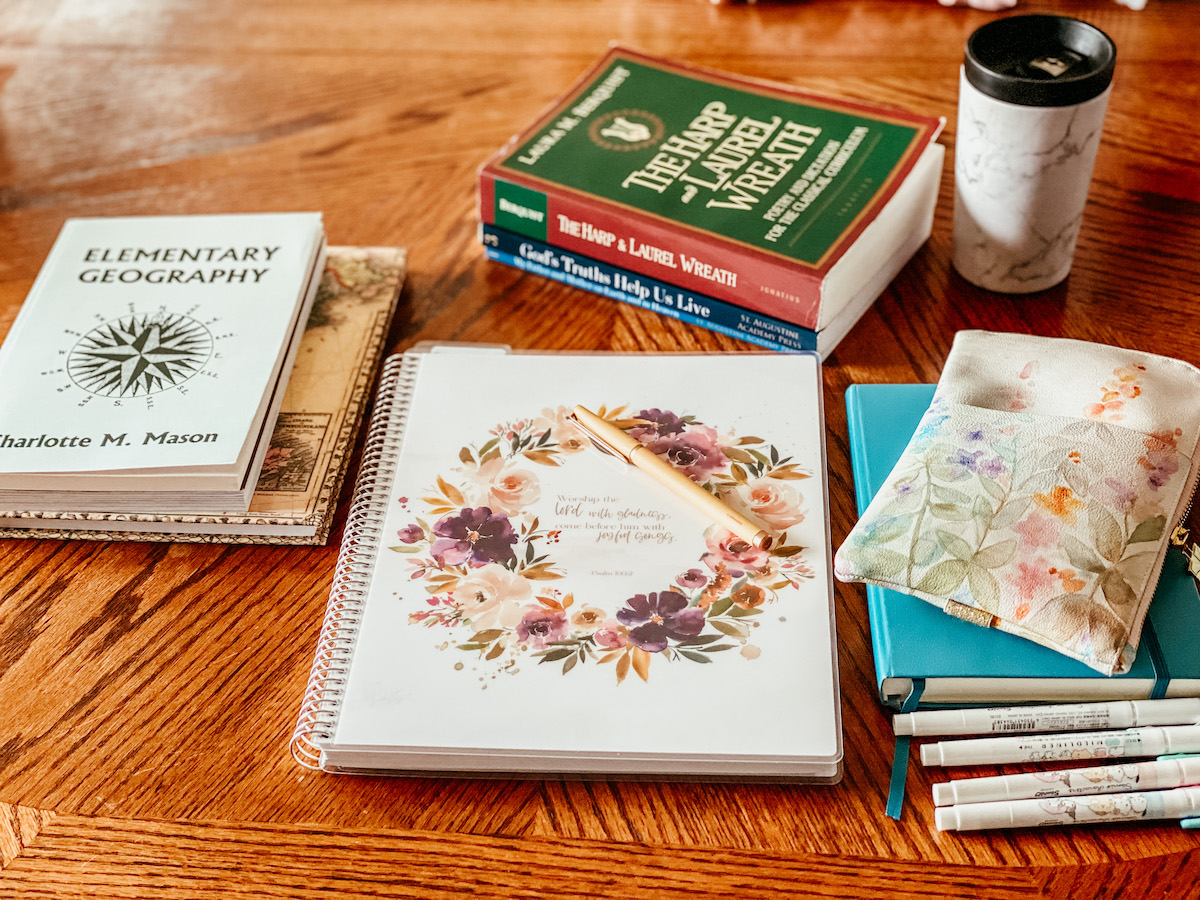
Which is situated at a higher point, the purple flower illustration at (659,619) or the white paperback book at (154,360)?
the white paperback book at (154,360)

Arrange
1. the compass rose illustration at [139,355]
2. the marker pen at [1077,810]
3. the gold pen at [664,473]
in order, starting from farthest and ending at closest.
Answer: the compass rose illustration at [139,355]
the gold pen at [664,473]
the marker pen at [1077,810]

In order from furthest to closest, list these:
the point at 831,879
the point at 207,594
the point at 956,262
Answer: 1. the point at 956,262
2. the point at 207,594
3. the point at 831,879

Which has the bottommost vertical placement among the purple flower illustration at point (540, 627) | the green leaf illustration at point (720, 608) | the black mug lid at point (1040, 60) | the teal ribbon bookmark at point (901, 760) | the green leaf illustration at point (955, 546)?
the teal ribbon bookmark at point (901, 760)

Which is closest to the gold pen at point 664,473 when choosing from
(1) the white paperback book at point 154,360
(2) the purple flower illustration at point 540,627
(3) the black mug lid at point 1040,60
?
(2) the purple flower illustration at point 540,627

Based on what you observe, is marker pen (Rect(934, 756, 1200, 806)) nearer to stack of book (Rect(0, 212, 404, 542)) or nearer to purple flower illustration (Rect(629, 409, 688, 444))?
purple flower illustration (Rect(629, 409, 688, 444))

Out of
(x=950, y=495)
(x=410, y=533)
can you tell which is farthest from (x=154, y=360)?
(x=950, y=495)

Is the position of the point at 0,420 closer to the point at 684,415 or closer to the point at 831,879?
the point at 684,415

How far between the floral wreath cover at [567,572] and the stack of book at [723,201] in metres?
0.12

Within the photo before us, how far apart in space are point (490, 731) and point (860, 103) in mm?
591

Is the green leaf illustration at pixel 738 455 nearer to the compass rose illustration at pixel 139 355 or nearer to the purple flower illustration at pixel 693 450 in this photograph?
the purple flower illustration at pixel 693 450

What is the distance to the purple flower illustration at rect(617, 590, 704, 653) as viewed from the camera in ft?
1.98

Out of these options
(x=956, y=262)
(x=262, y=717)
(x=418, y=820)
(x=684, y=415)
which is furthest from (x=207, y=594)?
(x=956, y=262)

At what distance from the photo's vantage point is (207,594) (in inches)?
27.0

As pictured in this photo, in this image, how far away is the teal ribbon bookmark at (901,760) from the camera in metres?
0.56
